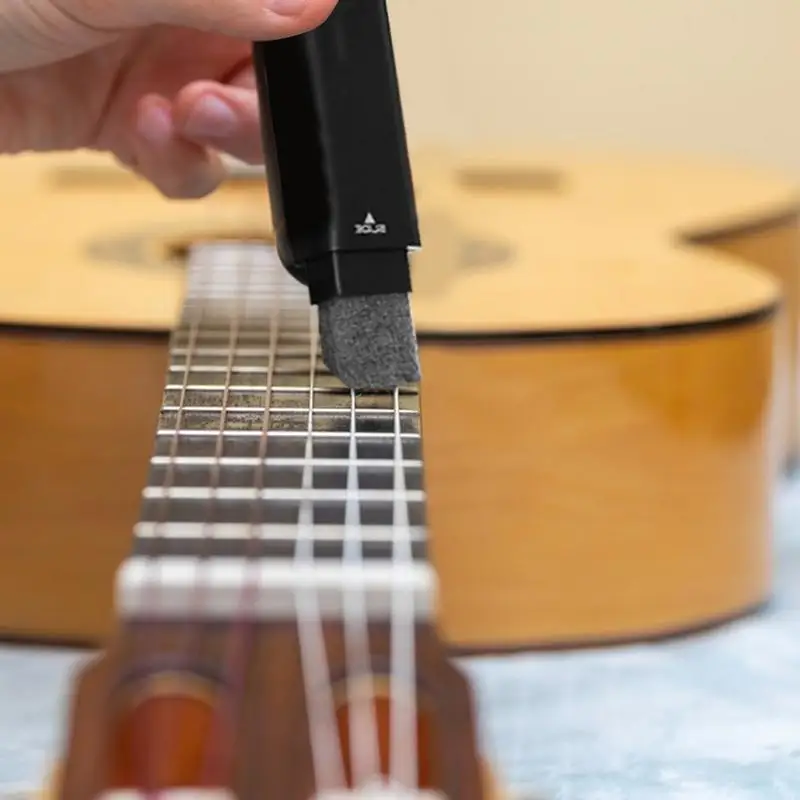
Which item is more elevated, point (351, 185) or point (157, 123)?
point (157, 123)

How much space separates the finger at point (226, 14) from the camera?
1.47 feet

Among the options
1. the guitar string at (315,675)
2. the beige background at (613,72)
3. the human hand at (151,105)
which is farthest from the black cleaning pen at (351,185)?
the beige background at (613,72)

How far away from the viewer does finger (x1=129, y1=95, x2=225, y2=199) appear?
0.76m

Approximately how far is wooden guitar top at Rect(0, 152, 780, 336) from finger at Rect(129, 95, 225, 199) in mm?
64

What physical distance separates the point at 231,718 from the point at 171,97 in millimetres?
635

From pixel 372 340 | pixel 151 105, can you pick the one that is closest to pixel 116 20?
pixel 372 340

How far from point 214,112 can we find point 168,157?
5 cm

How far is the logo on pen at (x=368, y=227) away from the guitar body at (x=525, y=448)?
0.69 ft

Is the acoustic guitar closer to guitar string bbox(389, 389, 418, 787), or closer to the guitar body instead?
guitar string bbox(389, 389, 418, 787)

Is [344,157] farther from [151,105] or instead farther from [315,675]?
[151,105]

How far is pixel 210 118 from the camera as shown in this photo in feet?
2.48

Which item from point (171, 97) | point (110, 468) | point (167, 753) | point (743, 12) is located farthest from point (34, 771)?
point (743, 12)

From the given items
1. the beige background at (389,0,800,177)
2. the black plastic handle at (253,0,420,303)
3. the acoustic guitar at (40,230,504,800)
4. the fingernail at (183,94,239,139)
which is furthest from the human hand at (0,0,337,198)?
the beige background at (389,0,800,177)

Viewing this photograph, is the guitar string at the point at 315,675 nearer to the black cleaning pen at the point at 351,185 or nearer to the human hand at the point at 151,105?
the black cleaning pen at the point at 351,185
